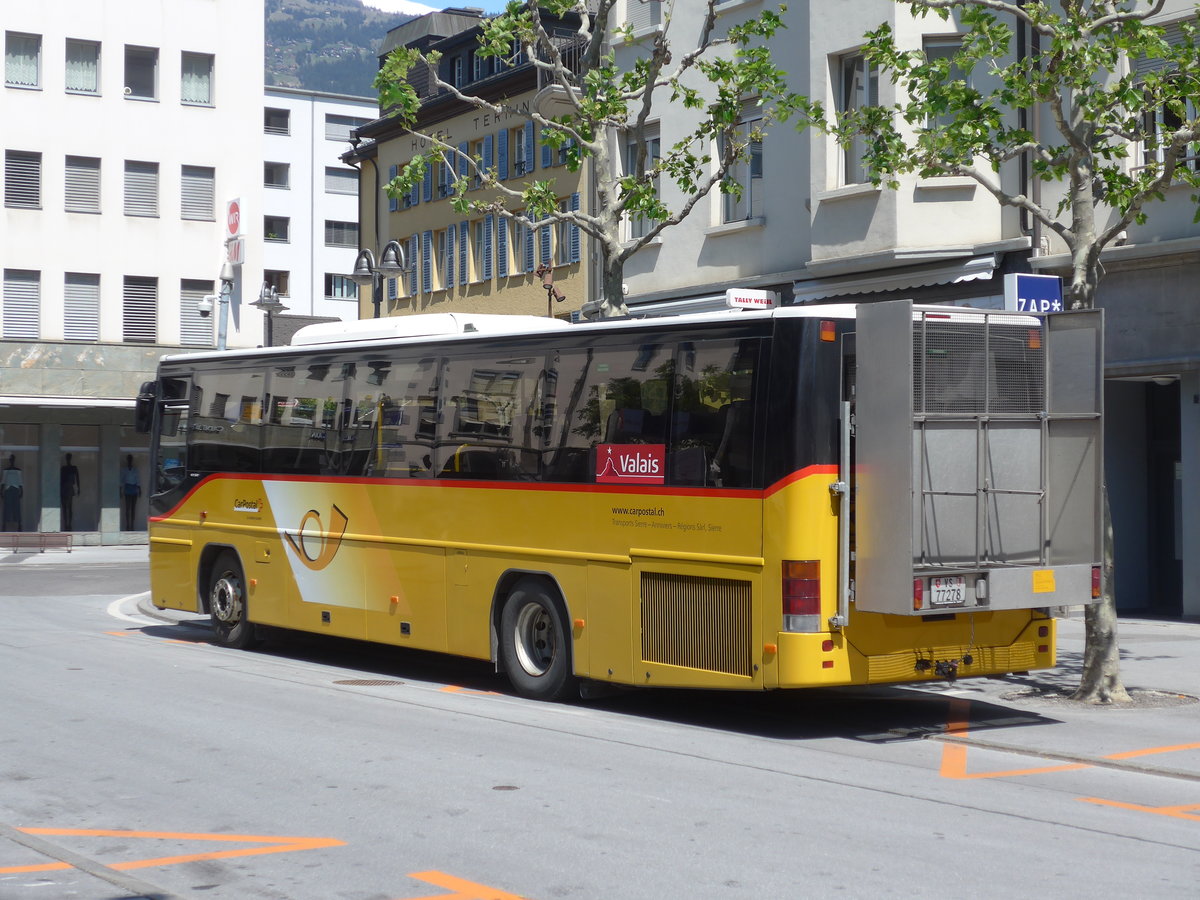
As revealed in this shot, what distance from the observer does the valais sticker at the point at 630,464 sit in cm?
1212

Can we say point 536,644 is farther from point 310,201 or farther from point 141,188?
point 310,201

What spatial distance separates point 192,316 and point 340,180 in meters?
40.3

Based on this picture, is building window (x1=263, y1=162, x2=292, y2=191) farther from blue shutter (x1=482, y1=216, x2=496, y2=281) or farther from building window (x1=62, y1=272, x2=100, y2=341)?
blue shutter (x1=482, y1=216, x2=496, y2=281)

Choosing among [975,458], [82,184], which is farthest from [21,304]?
[975,458]

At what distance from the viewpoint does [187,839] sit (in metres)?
7.80

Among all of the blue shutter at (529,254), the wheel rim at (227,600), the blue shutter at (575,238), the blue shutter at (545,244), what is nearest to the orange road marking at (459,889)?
the wheel rim at (227,600)

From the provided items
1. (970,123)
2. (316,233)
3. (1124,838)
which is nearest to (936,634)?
(1124,838)

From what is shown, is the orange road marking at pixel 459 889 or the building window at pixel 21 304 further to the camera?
the building window at pixel 21 304

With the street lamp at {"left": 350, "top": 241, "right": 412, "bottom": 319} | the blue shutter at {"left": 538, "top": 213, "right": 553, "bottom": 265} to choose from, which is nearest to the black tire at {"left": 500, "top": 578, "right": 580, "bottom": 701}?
the street lamp at {"left": 350, "top": 241, "right": 412, "bottom": 319}

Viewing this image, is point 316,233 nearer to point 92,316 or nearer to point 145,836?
point 92,316

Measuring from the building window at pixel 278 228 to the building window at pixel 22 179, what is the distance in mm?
37811

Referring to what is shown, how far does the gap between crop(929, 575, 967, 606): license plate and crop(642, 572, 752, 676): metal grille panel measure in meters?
1.26

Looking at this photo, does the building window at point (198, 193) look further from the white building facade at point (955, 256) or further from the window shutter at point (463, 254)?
the white building facade at point (955, 256)

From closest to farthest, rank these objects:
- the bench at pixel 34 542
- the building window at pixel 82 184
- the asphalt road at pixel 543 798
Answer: the asphalt road at pixel 543 798 < the bench at pixel 34 542 < the building window at pixel 82 184
